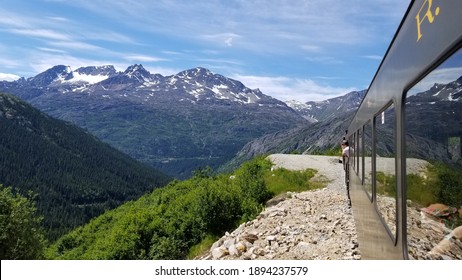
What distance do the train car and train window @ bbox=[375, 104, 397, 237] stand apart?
0.4 inches

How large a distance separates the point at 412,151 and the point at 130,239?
26.6 metres

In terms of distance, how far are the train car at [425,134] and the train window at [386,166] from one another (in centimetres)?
1

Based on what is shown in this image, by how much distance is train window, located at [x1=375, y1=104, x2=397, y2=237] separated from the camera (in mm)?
4207

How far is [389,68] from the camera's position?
4645 millimetres

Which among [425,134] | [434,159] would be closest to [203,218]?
[425,134]

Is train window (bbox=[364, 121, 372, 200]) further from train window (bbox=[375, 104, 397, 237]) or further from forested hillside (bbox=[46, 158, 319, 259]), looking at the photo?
forested hillside (bbox=[46, 158, 319, 259])

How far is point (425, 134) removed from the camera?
3.04 meters

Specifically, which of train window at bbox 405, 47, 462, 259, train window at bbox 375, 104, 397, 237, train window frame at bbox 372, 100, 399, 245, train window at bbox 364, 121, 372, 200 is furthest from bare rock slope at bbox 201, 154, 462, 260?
train window at bbox 364, 121, 372, 200

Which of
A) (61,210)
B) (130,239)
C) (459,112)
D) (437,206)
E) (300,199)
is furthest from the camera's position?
(61,210)

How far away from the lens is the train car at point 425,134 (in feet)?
8.05

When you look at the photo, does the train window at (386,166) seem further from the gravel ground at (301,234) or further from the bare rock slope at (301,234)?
the gravel ground at (301,234)
